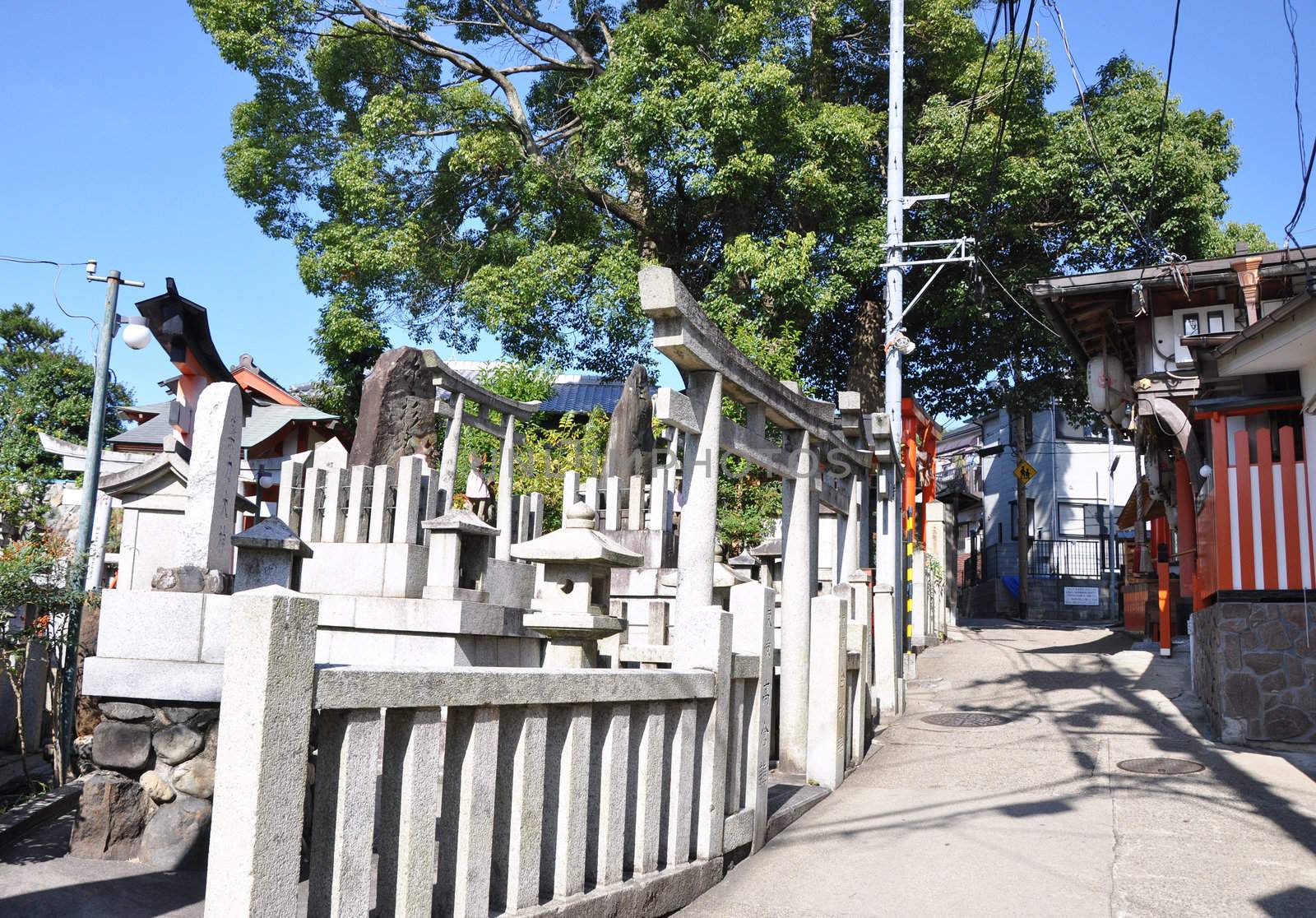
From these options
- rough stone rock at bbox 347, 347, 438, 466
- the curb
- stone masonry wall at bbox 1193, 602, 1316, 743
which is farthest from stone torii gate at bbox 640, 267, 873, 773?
rough stone rock at bbox 347, 347, 438, 466

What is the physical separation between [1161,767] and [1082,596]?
24415mm

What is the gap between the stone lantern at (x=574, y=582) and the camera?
303 inches

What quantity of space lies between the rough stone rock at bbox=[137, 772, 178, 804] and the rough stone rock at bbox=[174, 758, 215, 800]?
0.05m

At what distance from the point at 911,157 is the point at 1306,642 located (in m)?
14.3

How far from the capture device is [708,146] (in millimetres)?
20156

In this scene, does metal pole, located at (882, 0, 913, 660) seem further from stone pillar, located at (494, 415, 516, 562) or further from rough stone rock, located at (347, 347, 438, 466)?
rough stone rock, located at (347, 347, 438, 466)

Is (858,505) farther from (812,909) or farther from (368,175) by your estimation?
(368,175)

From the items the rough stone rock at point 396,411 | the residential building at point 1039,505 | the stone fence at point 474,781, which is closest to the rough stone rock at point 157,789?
the stone fence at point 474,781

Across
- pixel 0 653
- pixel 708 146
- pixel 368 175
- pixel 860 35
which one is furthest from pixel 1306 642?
pixel 368 175

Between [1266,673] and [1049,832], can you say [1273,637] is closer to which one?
[1266,673]

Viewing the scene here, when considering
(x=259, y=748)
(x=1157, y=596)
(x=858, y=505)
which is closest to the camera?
(x=259, y=748)

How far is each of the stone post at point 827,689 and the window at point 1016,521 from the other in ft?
107

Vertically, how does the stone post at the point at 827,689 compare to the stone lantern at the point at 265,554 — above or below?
below

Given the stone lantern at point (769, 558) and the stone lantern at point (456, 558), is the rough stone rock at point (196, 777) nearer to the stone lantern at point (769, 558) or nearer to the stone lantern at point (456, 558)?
the stone lantern at point (456, 558)
